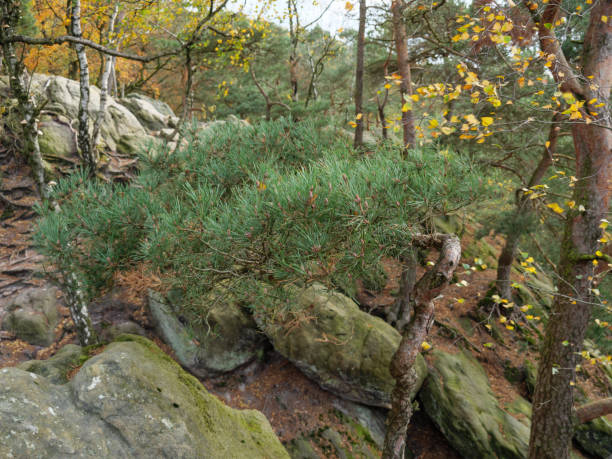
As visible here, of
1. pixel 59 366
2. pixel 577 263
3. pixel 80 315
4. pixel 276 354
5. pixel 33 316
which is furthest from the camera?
pixel 276 354

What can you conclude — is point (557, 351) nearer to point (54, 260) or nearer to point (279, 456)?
point (279, 456)

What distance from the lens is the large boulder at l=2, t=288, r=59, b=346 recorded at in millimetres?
6723

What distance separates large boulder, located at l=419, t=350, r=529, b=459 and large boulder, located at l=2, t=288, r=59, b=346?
792 centimetres

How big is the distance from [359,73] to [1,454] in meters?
8.38

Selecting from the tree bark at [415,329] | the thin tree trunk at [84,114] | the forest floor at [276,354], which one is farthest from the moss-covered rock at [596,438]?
the thin tree trunk at [84,114]

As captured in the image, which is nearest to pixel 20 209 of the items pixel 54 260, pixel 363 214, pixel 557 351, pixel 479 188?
pixel 54 260

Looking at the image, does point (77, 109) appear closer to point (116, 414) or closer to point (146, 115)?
point (146, 115)

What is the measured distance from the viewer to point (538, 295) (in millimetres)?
11141

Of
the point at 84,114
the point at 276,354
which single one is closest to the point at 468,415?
the point at 276,354

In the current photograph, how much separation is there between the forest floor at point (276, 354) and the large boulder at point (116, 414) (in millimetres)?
1457

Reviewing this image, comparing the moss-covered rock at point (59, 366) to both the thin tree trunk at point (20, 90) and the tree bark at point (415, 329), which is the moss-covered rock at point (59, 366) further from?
the tree bark at point (415, 329)

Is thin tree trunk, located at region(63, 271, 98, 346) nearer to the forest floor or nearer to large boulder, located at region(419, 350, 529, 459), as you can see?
the forest floor

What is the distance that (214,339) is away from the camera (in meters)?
6.71

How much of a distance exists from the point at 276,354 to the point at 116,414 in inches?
204
